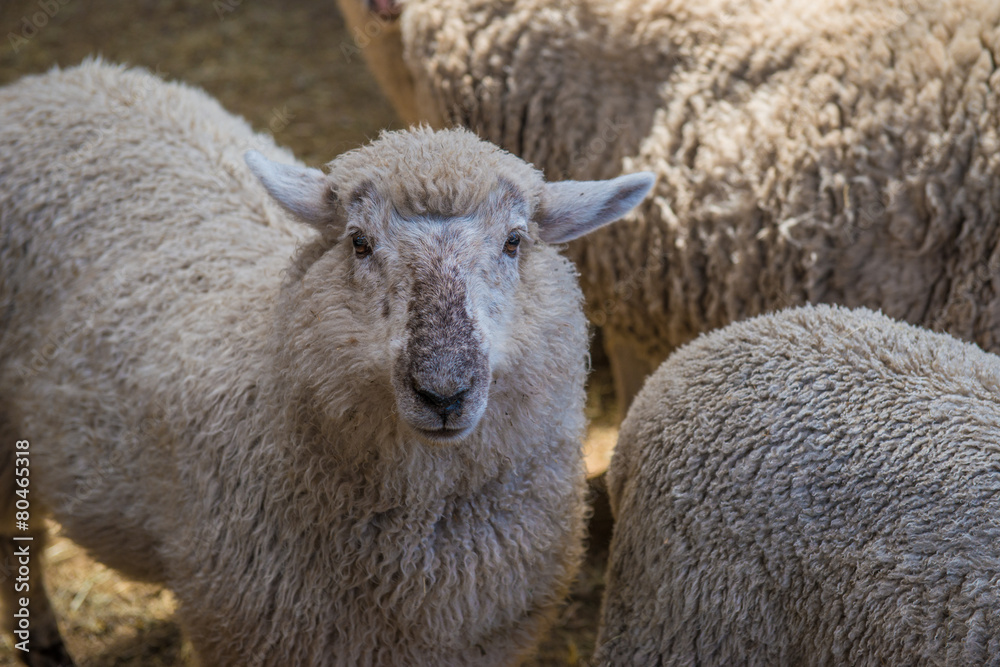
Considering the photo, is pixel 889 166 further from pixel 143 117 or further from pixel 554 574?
pixel 143 117

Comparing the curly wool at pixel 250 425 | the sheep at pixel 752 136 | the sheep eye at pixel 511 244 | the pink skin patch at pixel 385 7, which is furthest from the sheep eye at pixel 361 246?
the pink skin patch at pixel 385 7

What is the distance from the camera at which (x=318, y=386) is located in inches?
98.7

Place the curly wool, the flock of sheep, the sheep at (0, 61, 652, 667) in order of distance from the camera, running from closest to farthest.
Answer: the flock of sheep < the sheep at (0, 61, 652, 667) < the curly wool

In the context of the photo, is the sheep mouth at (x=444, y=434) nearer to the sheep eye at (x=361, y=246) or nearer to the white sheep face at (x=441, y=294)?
the white sheep face at (x=441, y=294)

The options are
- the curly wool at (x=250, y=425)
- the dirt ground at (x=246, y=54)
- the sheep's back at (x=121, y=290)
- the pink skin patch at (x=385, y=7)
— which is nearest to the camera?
the curly wool at (x=250, y=425)

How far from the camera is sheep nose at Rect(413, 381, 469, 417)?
2.15 m

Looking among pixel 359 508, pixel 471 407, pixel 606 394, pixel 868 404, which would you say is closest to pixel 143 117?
pixel 359 508

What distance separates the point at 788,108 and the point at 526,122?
4.13ft

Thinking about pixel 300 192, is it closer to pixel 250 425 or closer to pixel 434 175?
pixel 434 175

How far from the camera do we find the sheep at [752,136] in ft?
10.9

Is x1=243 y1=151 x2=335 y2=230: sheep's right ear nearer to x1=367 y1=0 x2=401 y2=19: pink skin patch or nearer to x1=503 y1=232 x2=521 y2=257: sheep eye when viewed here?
x1=503 y1=232 x2=521 y2=257: sheep eye

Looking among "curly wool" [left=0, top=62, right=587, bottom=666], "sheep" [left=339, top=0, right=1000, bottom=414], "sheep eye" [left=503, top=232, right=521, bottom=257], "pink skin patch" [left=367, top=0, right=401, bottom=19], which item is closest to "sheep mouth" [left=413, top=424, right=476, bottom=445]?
"curly wool" [left=0, top=62, right=587, bottom=666]

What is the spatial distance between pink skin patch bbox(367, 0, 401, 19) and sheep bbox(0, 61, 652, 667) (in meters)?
1.96

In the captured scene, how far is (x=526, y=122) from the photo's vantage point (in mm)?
4336
